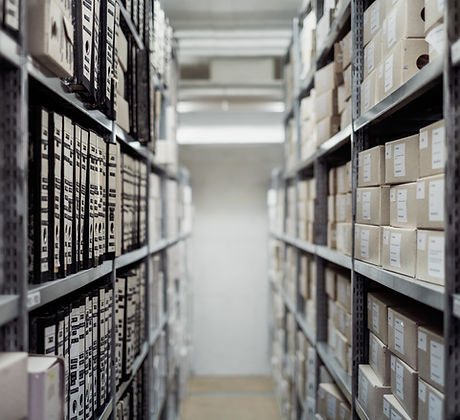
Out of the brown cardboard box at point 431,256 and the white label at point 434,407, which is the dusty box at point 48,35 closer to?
the brown cardboard box at point 431,256

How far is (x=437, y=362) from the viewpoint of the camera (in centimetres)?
121

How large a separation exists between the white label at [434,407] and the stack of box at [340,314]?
79cm

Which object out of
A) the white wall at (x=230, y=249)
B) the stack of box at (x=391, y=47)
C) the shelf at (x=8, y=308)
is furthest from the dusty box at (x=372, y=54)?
the white wall at (x=230, y=249)

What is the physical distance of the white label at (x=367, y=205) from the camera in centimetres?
169

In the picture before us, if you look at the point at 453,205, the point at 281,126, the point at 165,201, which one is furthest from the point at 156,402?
the point at 281,126

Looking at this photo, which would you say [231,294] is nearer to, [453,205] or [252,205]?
[252,205]

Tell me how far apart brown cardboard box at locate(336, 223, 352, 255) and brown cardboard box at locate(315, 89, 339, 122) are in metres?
0.50

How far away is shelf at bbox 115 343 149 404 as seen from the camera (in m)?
1.93

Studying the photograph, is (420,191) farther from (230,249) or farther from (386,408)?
(230,249)

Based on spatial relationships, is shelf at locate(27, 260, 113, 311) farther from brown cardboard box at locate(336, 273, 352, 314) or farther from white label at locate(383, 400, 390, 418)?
brown cardboard box at locate(336, 273, 352, 314)

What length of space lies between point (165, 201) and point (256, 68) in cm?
184

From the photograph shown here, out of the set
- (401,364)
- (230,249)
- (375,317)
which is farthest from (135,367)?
(230,249)

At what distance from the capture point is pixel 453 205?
1016mm

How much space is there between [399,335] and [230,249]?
4.26m
